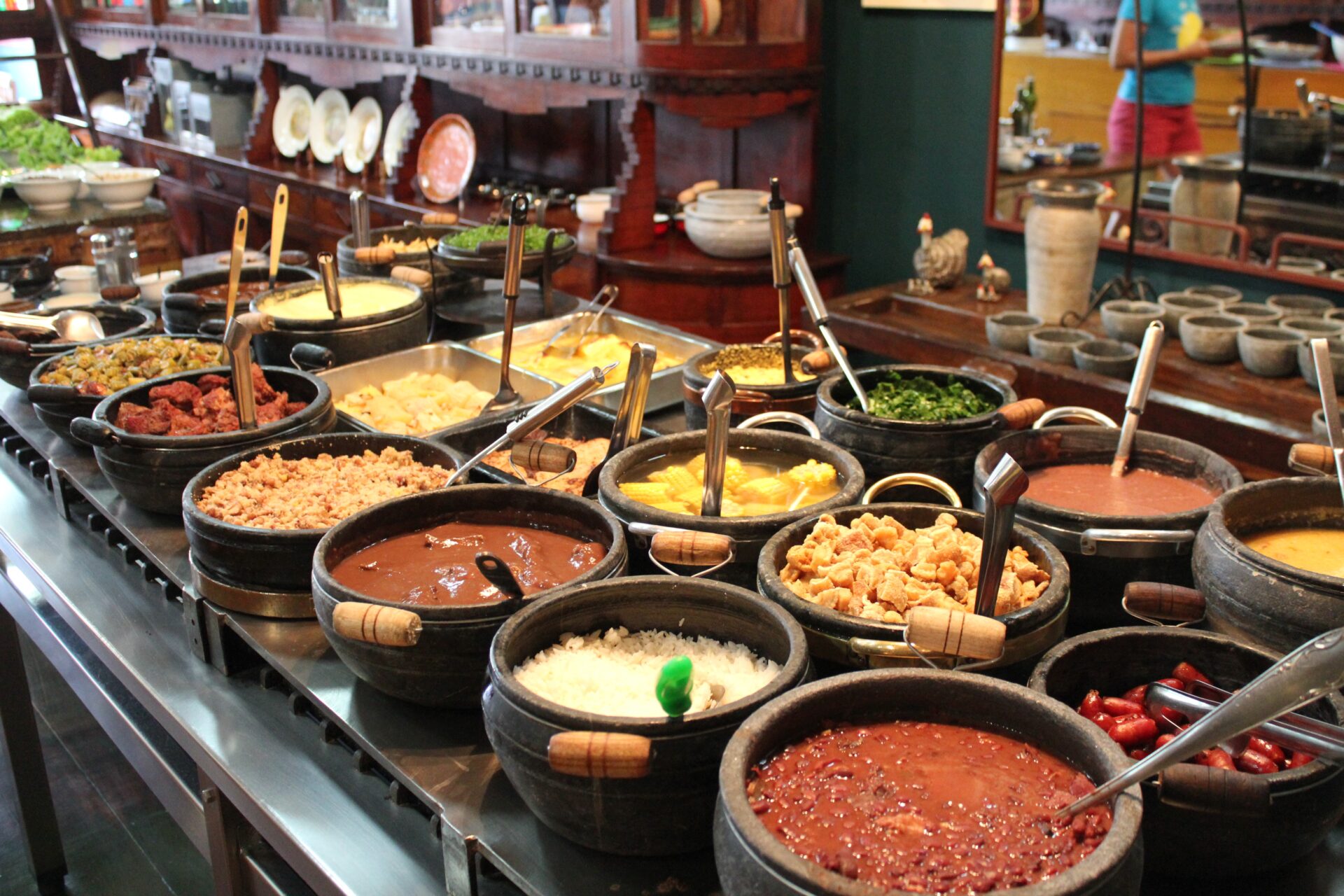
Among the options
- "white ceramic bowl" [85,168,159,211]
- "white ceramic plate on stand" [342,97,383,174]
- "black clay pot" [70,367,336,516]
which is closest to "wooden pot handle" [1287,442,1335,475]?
"black clay pot" [70,367,336,516]

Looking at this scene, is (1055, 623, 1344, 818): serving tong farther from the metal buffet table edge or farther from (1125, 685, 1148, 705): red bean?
the metal buffet table edge

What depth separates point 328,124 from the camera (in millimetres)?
6098

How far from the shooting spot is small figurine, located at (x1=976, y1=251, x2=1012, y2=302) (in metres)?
3.75

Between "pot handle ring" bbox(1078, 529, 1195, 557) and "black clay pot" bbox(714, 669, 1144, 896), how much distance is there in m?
0.36

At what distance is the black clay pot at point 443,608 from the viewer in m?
1.19

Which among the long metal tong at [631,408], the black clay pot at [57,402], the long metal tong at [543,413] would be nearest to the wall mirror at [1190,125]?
the long metal tong at [631,408]

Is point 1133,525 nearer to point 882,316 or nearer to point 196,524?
point 196,524

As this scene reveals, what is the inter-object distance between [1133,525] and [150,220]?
15.4 feet

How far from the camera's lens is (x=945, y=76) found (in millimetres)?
4051

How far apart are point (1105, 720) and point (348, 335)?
66.2 inches

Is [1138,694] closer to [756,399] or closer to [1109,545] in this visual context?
[1109,545]

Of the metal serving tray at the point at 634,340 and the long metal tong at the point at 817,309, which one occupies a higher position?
the long metal tong at the point at 817,309

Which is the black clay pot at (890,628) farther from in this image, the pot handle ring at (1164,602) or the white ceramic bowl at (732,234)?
the white ceramic bowl at (732,234)

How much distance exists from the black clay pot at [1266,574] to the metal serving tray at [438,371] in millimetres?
1230
